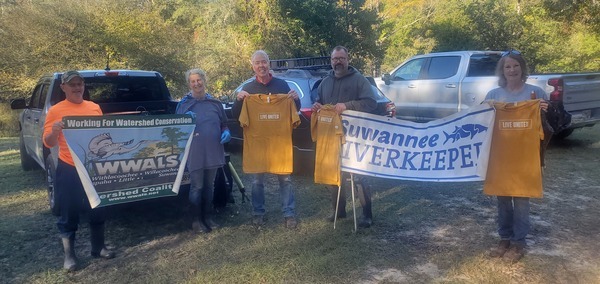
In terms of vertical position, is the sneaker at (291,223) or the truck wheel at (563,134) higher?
the truck wheel at (563,134)

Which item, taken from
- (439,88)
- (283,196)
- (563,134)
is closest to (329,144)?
(283,196)

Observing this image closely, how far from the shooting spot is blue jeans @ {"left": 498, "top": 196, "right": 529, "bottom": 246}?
13.1 ft

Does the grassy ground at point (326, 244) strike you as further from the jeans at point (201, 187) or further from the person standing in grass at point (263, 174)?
the jeans at point (201, 187)

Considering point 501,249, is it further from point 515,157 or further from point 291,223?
point 291,223

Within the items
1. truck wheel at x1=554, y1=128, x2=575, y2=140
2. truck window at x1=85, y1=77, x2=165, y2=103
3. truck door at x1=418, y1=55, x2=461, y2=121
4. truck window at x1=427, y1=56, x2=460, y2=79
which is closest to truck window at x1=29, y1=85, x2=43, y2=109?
truck window at x1=85, y1=77, x2=165, y2=103

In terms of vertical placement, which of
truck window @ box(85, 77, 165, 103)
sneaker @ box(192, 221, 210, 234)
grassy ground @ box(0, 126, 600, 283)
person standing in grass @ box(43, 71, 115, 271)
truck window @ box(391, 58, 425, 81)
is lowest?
grassy ground @ box(0, 126, 600, 283)

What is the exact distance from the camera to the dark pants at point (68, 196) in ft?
13.3

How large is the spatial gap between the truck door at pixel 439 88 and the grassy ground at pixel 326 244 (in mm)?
3341

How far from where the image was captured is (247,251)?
14.8 ft

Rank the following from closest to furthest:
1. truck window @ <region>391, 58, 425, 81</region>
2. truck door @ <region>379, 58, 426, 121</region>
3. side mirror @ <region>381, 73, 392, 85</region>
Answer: truck door @ <region>379, 58, 426, 121</region> < truck window @ <region>391, 58, 425, 81</region> < side mirror @ <region>381, 73, 392, 85</region>

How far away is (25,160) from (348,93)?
647cm

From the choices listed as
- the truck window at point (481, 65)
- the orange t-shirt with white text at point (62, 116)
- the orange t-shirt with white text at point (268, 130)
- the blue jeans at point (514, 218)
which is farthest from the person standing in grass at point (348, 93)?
the truck window at point (481, 65)

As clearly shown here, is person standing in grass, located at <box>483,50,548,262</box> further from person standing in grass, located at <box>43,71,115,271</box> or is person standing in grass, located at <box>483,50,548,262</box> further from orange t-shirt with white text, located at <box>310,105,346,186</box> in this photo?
person standing in grass, located at <box>43,71,115,271</box>

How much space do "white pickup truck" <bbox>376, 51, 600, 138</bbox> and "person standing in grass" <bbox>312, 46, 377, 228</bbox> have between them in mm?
4284
